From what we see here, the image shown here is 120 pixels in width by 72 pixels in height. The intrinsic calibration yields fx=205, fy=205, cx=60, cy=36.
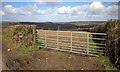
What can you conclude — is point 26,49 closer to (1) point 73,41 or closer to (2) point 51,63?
(1) point 73,41

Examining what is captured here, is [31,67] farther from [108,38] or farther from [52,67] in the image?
[108,38]

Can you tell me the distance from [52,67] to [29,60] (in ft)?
6.13

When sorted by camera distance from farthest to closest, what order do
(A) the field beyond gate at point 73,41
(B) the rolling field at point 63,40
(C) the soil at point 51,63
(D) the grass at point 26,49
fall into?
(D) the grass at point 26,49, (B) the rolling field at point 63,40, (A) the field beyond gate at point 73,41, (C) the soil at point 51,63

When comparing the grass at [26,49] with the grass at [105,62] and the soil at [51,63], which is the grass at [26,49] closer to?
the soil at [51,63]

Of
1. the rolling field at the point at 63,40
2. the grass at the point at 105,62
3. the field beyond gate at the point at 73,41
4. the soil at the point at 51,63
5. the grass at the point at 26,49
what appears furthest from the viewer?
the grass at the point at 26,49

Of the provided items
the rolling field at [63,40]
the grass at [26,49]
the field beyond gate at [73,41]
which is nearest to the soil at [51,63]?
the field beyond gate at [73,41]

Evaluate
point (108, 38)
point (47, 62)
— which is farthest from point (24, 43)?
point (108, 38)

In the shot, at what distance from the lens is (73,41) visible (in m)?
12.5

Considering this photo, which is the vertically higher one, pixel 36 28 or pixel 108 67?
pixel 36 28

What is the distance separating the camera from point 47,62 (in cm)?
1055

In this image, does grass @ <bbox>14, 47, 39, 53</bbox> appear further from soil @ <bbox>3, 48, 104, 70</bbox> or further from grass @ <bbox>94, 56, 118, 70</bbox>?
grass @ <bbox>94, 56, 118, 70</bbox>

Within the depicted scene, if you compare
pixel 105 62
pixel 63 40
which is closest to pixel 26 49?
pixel 63 40

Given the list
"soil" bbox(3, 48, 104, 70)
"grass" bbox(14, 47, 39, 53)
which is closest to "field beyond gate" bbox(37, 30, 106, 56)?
"grass" bbox(14, 47, 39, 53)

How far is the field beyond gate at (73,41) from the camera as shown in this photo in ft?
37.9
